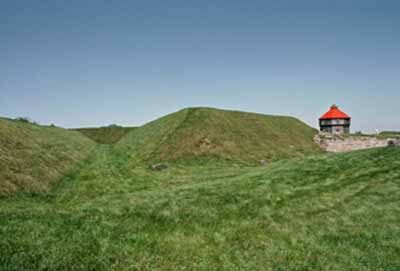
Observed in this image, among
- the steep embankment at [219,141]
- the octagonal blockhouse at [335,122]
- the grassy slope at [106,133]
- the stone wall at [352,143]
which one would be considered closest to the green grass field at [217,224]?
the steep embankment at [219,141]

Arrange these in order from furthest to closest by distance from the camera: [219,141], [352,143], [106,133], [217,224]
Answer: [106,133]
[352,143]
[219,141]
[217,224]

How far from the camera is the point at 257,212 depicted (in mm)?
9820

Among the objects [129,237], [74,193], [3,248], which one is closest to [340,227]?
[129,237]

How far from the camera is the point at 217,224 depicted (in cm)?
872

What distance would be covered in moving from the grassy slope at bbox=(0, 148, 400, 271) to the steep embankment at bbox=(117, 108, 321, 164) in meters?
14.1

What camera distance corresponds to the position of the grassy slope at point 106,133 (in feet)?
187

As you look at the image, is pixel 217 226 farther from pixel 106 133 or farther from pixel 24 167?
pixel 106 133

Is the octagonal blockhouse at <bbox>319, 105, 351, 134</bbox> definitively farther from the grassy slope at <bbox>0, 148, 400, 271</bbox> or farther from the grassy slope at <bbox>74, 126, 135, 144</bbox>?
the grassy slope at <bbox>0, 148, 400, 271</bbox>

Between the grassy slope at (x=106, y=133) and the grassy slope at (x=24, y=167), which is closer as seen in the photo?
the grassy slope at (x=24, y=167)

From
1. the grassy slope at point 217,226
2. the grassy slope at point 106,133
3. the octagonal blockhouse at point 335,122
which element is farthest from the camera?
the octagonal blockhouse at point 335,122

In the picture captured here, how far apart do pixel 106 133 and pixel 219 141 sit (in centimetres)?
3895

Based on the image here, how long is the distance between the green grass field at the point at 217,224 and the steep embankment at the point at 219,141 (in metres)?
13.3

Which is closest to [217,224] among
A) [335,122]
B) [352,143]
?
[352,143]

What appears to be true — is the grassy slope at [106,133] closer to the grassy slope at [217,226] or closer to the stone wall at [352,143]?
the stone wall at [352,143]
